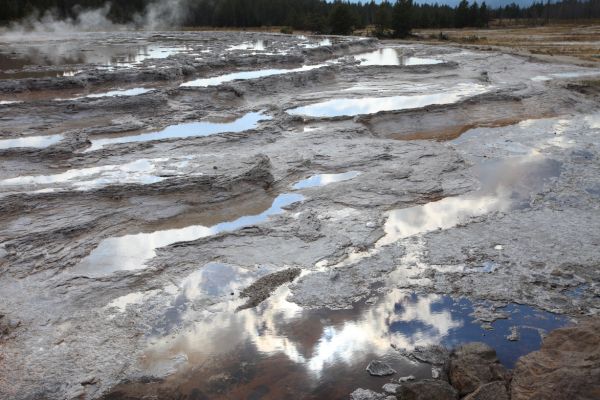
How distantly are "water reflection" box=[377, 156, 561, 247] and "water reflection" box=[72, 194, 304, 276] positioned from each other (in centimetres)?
185

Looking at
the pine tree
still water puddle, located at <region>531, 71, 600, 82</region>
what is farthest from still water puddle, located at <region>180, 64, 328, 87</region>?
the pine tree

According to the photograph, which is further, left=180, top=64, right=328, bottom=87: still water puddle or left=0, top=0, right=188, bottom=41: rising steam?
left=0, top=0, right=188, bottom=41: rising steam

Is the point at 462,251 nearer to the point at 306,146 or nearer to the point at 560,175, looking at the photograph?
the point at 560,175

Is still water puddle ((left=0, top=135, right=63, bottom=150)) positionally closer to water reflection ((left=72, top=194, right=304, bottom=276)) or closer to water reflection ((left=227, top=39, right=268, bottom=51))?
water reflection ((left=72, top=194, right=304, bottom=276))

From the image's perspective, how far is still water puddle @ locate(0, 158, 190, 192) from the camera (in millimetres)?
7586

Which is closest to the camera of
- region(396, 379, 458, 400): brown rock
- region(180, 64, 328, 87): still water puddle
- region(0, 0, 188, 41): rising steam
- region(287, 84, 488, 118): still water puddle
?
region(396, 379, 458, 400): brown rock

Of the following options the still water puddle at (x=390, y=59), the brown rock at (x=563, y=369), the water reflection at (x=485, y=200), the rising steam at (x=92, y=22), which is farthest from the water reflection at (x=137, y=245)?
the rising steam at (x=92, y=22)

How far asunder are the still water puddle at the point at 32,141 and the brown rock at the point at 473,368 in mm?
8783

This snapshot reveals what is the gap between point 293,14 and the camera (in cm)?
4775

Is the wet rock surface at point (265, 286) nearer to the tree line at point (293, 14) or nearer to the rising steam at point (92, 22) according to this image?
the rising steam at point (92, 22)

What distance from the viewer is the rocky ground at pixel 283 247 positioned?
4199 mm

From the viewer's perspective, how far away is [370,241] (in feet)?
20.5

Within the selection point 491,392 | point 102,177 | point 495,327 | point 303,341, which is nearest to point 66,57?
point 102,177

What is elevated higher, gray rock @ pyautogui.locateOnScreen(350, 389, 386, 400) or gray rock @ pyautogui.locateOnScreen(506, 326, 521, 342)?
gray rock @ pyautogui.locateOnScreen(506, 326, 521, 342)
